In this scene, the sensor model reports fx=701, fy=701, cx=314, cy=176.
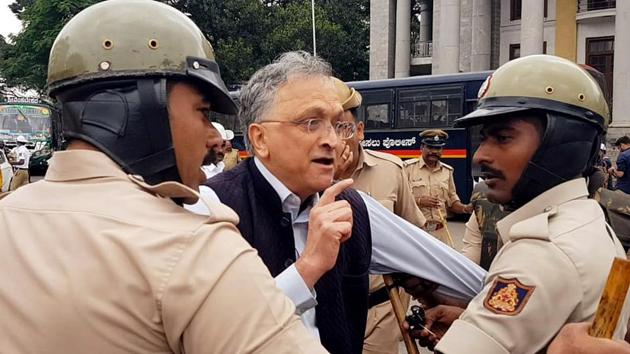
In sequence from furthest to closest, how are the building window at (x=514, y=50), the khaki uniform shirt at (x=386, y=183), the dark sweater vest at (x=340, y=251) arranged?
the building window at (x=514, y=50)
the khaki uniform shirt at (x=386, y=183)
the dark sweater vest at (x=340, y=251)

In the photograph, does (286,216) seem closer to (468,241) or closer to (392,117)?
(468,241)

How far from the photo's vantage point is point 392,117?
17.7 meters

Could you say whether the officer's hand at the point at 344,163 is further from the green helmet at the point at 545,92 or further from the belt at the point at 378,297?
the green helmet at the point at 545,92

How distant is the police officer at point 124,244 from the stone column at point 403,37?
31600 millimetres

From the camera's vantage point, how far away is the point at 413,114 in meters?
17.4

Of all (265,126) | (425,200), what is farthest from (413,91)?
(265,126)

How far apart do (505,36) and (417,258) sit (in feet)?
103

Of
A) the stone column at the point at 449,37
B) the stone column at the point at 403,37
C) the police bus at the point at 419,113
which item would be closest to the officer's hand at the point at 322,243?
the police bus at the point at 419,113

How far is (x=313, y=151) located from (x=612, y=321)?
4.21ft

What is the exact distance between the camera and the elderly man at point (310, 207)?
235 cm

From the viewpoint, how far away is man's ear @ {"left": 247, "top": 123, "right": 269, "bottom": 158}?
8.59 feet

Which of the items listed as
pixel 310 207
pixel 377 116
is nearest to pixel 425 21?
pixel 377 116

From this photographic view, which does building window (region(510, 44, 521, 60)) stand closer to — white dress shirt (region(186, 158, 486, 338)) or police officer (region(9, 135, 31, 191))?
police officer (region(9, 135, 31, 191))

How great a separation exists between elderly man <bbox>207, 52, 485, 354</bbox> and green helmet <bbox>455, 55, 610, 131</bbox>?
2.00 ft
